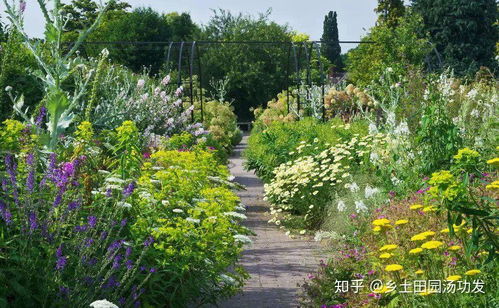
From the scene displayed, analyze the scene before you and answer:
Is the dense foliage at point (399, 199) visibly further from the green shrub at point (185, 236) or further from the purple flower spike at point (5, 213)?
the purple flower spike at point (5, 213)

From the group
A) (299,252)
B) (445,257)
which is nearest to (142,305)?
(445,257)

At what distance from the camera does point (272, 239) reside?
8.20 m

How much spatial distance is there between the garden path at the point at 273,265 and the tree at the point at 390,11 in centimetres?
2441

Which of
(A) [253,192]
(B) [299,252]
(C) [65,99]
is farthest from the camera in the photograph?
(A) [253,192]

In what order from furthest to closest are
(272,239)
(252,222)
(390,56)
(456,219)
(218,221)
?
(390,56)
(252,222)
(272,239)
(218,221)
(456,219)

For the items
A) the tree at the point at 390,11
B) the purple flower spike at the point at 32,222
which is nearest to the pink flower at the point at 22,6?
the purple flower spike at the point at 32,222

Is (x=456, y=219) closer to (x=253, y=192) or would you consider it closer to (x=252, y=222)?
(x=252, y=222)

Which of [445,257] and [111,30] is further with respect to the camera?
[111,30]

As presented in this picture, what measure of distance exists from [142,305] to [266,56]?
25655 mm

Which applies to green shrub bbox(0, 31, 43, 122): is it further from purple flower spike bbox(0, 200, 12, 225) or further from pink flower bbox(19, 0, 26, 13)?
purple flower spike bbox(0, 200, 12, 225)

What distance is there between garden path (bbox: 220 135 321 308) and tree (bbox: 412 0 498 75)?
56.1 feet

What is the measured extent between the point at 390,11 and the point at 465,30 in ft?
28.4

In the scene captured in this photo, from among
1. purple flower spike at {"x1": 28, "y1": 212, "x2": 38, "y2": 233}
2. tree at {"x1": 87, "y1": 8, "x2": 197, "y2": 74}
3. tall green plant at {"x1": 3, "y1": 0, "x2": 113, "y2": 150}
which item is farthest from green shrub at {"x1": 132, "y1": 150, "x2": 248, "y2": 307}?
tree at {"x1": 87, "y1": 8, "x2": 197, "y2": 74}

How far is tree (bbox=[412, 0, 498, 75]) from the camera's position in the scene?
24641mm
